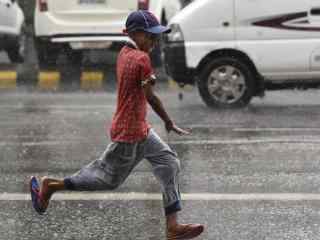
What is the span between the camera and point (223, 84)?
12164 millimetres

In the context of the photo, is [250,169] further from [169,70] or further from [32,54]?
[32,54]

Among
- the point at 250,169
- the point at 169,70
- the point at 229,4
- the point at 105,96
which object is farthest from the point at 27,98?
the point at 250,169

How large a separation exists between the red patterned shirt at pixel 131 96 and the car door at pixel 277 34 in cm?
627

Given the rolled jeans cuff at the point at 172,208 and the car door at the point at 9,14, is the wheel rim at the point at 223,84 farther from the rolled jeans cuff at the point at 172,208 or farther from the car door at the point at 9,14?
the rolled jeans cuff at the point at 172,208

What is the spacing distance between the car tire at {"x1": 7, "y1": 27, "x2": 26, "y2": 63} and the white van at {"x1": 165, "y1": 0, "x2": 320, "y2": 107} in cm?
558

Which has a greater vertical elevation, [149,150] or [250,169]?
[149,150]

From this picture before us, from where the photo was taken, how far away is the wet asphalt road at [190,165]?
6422 millimetres

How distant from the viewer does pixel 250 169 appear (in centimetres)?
822

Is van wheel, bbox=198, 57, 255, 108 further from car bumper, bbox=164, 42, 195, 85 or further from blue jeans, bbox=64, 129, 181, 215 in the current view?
blue jeans, bbox=64, 129, 181, 215

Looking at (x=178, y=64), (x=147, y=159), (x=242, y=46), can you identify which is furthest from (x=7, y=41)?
(x=147, y=159)

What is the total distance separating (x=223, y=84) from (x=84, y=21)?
344 cm

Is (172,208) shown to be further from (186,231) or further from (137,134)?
(137,134)

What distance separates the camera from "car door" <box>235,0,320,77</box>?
1198cm

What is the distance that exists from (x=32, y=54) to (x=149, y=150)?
13.5 meters
